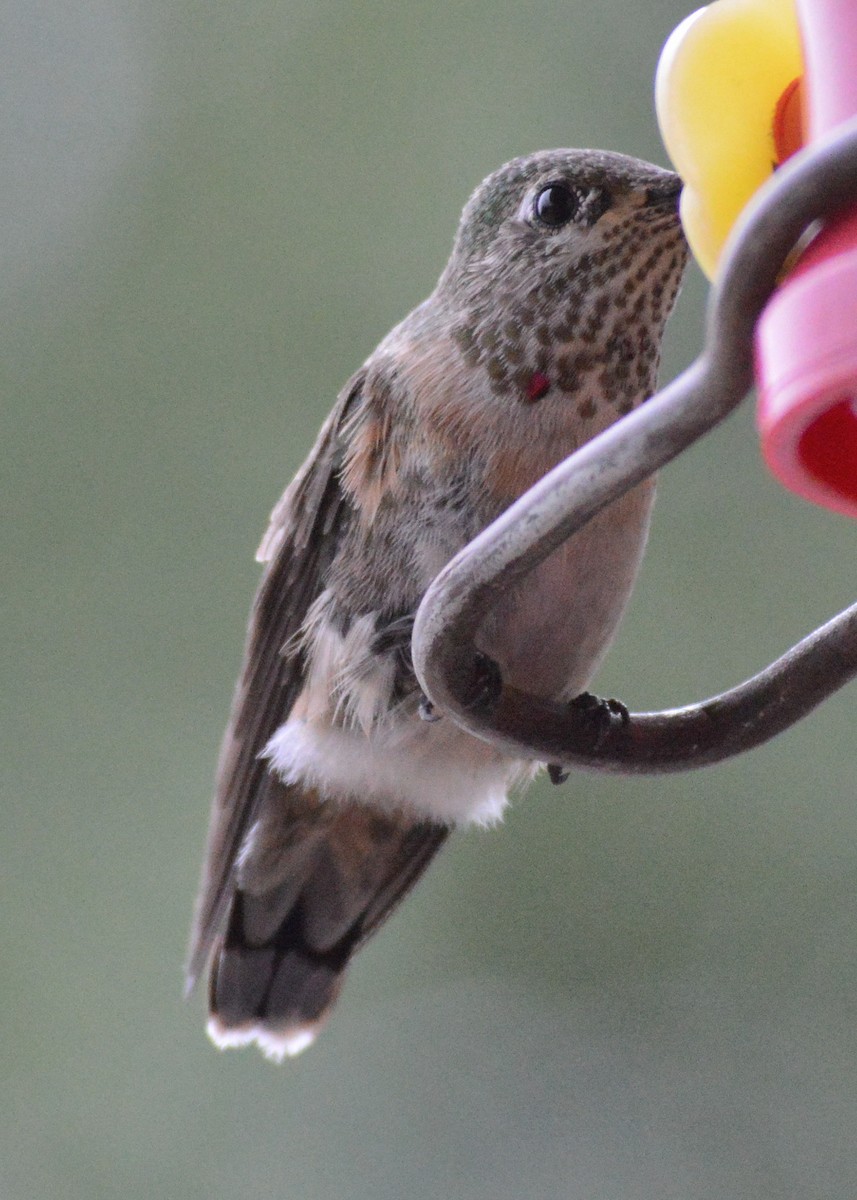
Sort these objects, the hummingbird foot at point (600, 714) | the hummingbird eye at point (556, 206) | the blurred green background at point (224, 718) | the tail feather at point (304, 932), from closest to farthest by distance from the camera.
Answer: the hummingbird foot at point (600, 714)
the hummingbird eye at point (556, 206)
the tail feather at point (304, 932)
the blurred green background at point (224, 718)

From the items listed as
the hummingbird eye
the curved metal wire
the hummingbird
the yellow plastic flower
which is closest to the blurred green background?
the hummingbird

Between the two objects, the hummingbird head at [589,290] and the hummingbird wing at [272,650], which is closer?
the hummingbird head at [589,290]

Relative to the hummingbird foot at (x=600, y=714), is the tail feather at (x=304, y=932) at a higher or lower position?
lower

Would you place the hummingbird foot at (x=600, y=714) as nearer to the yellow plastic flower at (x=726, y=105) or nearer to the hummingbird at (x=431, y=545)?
the hummingbird at (x=431, y=545)

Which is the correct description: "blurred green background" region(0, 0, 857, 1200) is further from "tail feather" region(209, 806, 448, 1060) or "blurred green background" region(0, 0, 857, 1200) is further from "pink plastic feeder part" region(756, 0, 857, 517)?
"pink plastic feeder part" region(756, 0, 857, 517)

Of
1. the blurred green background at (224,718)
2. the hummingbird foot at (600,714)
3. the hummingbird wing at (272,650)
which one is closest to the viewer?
the hummingbird foot at (600,714)

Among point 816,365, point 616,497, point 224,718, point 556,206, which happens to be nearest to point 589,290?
point 556,206

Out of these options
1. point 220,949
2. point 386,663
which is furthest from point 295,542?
point 220,949

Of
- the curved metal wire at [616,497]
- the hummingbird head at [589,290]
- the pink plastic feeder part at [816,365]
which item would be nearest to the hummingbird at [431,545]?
the hummingbird head at [589,290]
